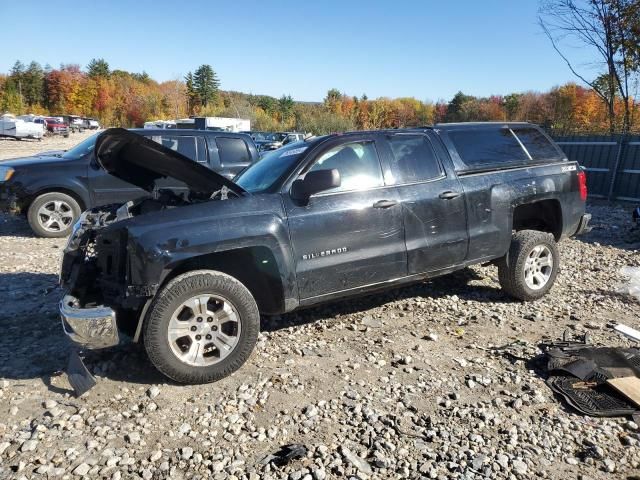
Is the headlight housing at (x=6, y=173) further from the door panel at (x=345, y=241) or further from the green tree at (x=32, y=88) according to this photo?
the green tree at (x=32, y=88)

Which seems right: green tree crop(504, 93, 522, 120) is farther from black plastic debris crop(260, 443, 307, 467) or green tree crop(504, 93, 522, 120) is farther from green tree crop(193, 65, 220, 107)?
black plastic debris crop(260, 443, 307, 467)

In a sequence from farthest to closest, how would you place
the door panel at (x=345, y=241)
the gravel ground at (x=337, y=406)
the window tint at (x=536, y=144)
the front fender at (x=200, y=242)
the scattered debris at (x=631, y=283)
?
the scattered debris at (x=631, y=283)
the window tint at (x=536, y=144)
the door panel at (x=345, y=241)
the front fender at (x=200, y=242)
the gravel ground at (x=337, y=406)

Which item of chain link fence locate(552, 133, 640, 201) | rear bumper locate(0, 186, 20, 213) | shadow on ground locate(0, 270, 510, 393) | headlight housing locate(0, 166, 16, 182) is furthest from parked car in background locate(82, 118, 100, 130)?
shadow on ground locate(0, 270, 510, 393)

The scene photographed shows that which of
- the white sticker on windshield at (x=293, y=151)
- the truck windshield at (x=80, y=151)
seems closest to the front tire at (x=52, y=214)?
the truck windshield at (x=80, y=151)

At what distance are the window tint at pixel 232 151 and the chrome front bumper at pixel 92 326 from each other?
5.88 meters

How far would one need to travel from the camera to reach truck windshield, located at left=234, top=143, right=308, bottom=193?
13.7 feet

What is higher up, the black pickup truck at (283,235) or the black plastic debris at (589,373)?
the black pickup truck at (283,235)

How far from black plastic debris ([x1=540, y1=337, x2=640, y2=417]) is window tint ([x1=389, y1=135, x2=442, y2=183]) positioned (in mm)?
1867

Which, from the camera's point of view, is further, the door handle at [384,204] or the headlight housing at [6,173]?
the headlight housing at [6,173]

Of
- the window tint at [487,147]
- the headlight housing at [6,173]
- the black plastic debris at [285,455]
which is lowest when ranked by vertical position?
the black plastic debris at [285,455]

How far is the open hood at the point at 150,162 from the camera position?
3.67 meters

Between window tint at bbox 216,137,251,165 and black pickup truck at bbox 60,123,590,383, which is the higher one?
window tint at bbox 216,137,251,165

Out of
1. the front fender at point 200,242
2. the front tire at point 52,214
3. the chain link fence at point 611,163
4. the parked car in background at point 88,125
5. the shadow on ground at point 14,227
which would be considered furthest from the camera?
the parked car in background at point 88,125

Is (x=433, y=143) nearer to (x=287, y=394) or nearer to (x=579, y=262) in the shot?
(x=287, y=394)
